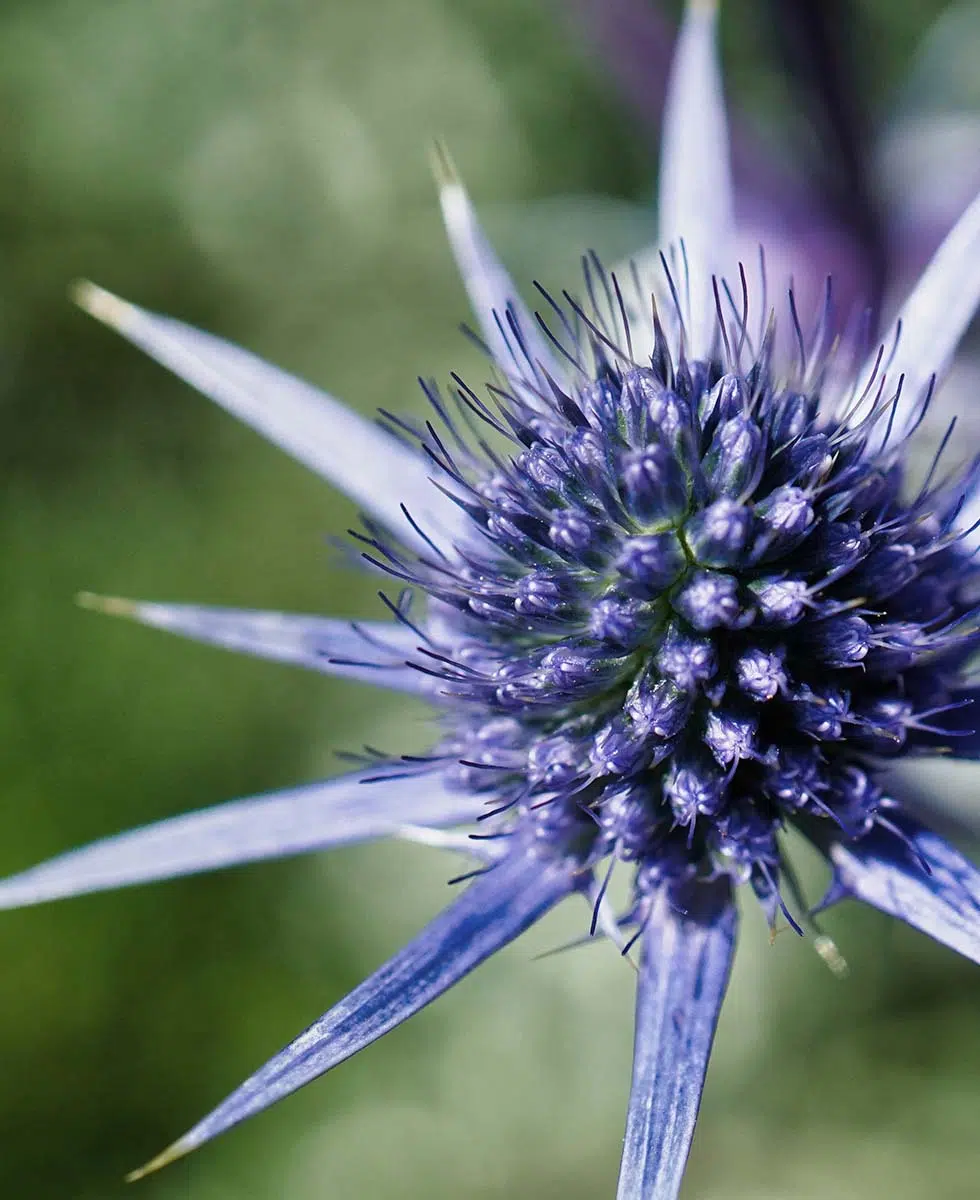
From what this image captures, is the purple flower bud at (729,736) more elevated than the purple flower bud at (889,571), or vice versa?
the purple flower bud at (889,571)

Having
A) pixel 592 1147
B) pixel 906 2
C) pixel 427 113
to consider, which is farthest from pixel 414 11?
pixel 592 1147

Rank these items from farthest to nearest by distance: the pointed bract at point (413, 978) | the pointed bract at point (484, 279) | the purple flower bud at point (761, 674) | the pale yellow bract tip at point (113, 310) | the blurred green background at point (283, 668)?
the blurred green background at point (283, 668)
the pointed bract at point (484, 279)
the pale yellow bract tip at point (113, 310)
the purple flower bud at point (761, 674)
the pointed bract at point (413, 978)

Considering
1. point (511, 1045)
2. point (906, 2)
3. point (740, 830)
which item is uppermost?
point (906, 2)

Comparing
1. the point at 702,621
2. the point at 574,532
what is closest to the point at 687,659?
the point at 702,621

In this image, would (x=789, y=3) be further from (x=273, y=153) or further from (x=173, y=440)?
(x=173, y=440)

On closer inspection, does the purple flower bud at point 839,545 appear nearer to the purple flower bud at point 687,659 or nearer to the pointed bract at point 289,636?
the purple flower bud at point 687,659

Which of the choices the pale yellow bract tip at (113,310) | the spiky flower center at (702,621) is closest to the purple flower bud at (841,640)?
the spiky flower center at (702,621)

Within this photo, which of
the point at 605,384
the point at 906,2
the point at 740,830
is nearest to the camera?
the point at 740,830
